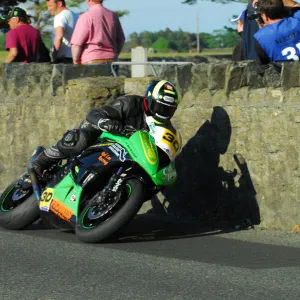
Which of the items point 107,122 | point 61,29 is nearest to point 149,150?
point 107,122

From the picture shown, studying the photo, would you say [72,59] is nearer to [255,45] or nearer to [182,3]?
[255,45]

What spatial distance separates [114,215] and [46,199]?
101 cm

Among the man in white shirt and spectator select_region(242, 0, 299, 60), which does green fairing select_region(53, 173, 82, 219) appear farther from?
the man in white shirt

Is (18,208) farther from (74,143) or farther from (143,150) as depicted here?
(143,150)

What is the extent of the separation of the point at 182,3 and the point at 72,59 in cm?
1829

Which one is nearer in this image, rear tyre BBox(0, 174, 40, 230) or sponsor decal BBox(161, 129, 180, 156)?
sponsor decal BBox(161, 129, 180, 156)

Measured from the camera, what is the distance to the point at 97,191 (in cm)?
853

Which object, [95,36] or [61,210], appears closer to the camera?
[61,210]

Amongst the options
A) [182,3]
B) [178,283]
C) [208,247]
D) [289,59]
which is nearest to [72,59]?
[289,59]

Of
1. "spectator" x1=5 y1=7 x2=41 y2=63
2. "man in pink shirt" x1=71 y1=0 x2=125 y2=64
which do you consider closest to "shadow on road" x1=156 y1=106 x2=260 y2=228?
"man in pink shirt" x1=71 y1=0 x2=125 y2=64

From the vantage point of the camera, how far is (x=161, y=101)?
8.46 meters

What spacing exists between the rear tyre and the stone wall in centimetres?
142

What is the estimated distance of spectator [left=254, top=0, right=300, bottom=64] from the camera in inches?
356

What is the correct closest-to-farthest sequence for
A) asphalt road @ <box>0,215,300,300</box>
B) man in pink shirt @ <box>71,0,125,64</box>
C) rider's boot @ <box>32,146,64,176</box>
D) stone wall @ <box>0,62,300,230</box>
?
asphalt road @ <box>0,215,300,300</box>, stone wall @ <box>0,62,300,230</box>, rider's boot @ <box>32,146,64,176</box>, man in pink shirt @ <box>71,0,125,64</box>
